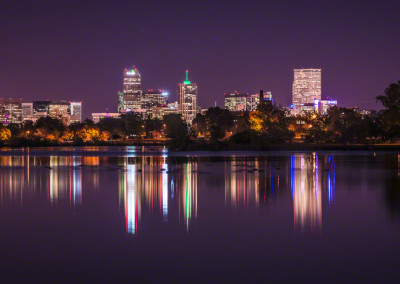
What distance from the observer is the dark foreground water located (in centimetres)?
1048

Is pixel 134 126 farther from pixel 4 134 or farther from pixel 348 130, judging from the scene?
pixel 348 130

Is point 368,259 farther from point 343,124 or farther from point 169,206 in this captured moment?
point 343,124

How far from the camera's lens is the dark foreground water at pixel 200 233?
10477mm

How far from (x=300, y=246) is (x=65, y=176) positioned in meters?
22.6

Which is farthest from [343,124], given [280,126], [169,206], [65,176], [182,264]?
[182,264]

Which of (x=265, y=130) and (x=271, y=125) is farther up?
(x=271, y=125)

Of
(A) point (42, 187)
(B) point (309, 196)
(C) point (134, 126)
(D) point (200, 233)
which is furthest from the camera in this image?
(C) point (134, 126)

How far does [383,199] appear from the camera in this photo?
21.0 metres

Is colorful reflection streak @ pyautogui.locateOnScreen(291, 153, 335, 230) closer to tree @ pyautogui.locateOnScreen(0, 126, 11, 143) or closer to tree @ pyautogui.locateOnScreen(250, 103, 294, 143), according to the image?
tree @ pyautogui.locateOnScreen(250, 103, 294, 143)

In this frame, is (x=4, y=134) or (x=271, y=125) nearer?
(x=271, y=125)

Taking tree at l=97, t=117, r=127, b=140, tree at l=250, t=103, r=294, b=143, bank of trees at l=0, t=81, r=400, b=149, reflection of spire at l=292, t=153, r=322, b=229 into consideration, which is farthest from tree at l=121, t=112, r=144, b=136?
reflection of spire at l=292, t=153, r=322, b=229

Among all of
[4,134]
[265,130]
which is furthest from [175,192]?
[4,134]

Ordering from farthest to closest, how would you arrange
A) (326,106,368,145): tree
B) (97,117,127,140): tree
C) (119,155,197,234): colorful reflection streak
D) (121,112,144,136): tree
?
(121,112,144,136): tree
(97,117,127,140): tree
(326,106,368,145): tree
(119,155,197,234): colorful reflection streak

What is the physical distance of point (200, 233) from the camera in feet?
46.2
